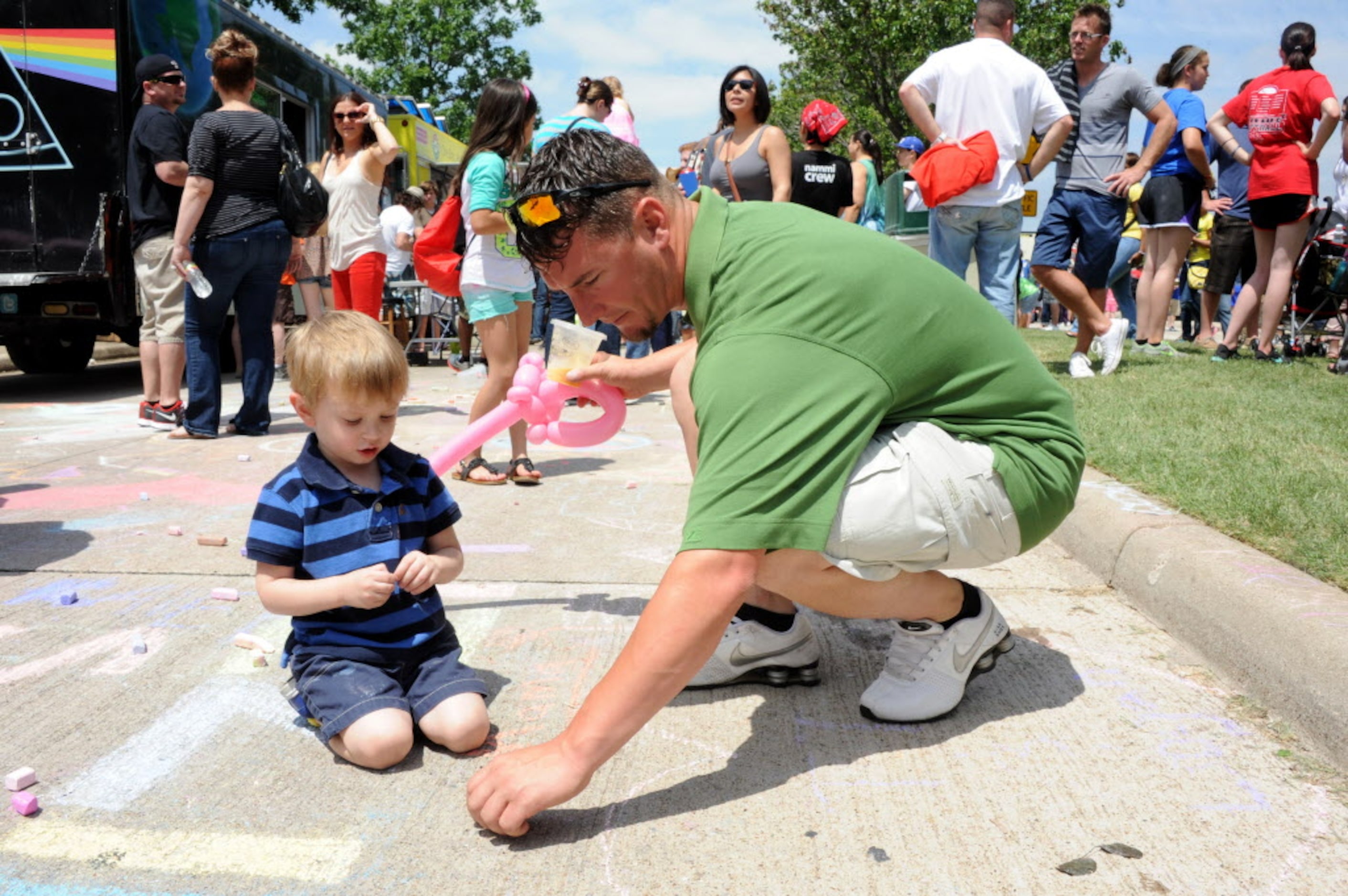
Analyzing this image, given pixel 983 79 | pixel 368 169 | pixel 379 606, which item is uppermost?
pixel 983 79

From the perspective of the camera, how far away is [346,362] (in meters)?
2.10

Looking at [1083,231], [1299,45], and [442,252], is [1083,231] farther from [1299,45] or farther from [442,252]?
[442,252]

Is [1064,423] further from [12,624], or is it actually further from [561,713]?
[12,624]

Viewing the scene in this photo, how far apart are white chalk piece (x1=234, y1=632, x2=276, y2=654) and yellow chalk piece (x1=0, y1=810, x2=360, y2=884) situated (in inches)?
30.7

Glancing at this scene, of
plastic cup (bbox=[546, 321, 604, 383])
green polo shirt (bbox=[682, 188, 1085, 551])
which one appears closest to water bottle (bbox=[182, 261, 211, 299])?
plastic cup (bbox=[546, 321, 604, 383])

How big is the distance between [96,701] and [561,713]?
97 centimetres

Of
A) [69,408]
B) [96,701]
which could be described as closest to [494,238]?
[96,701]

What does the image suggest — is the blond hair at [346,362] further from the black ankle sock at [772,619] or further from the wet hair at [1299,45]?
the wet hair at [1299,45]

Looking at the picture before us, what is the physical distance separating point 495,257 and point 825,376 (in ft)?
9.74

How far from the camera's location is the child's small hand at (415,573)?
211 cm

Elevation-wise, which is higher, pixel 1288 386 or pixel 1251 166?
pixel 1251 166

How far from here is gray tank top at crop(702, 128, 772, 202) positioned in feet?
18.4

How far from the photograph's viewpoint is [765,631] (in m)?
2.39

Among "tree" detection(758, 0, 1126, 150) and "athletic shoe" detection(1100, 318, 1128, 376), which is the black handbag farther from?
"tree" detection(758, 0, 1126, 150)
